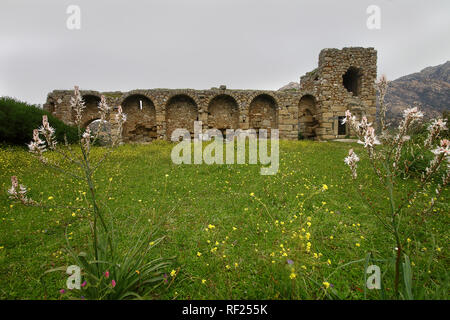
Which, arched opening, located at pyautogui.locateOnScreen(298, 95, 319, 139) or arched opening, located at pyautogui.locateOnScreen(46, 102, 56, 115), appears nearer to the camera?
arched opening, located at pyautogui.locateOnScreen(46, 102, 56, 115)

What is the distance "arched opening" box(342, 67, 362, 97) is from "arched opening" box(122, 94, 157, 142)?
17.9 metres

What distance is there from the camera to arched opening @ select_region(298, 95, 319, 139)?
1733 cm

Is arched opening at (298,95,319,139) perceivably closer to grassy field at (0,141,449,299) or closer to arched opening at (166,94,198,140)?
arched opening at (166,94,198,140)

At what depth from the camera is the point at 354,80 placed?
58.0 ft

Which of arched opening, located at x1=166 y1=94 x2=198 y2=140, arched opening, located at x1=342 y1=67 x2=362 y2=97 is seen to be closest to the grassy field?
arched opening, located at x1=166 y1=94 x2=198 y2=140

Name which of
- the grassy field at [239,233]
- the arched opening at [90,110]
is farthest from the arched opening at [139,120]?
the grassy field at [239,233]

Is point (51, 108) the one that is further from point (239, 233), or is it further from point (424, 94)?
point (424, 94)

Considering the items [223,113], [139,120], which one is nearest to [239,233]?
[223,113]

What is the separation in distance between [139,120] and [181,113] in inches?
146
